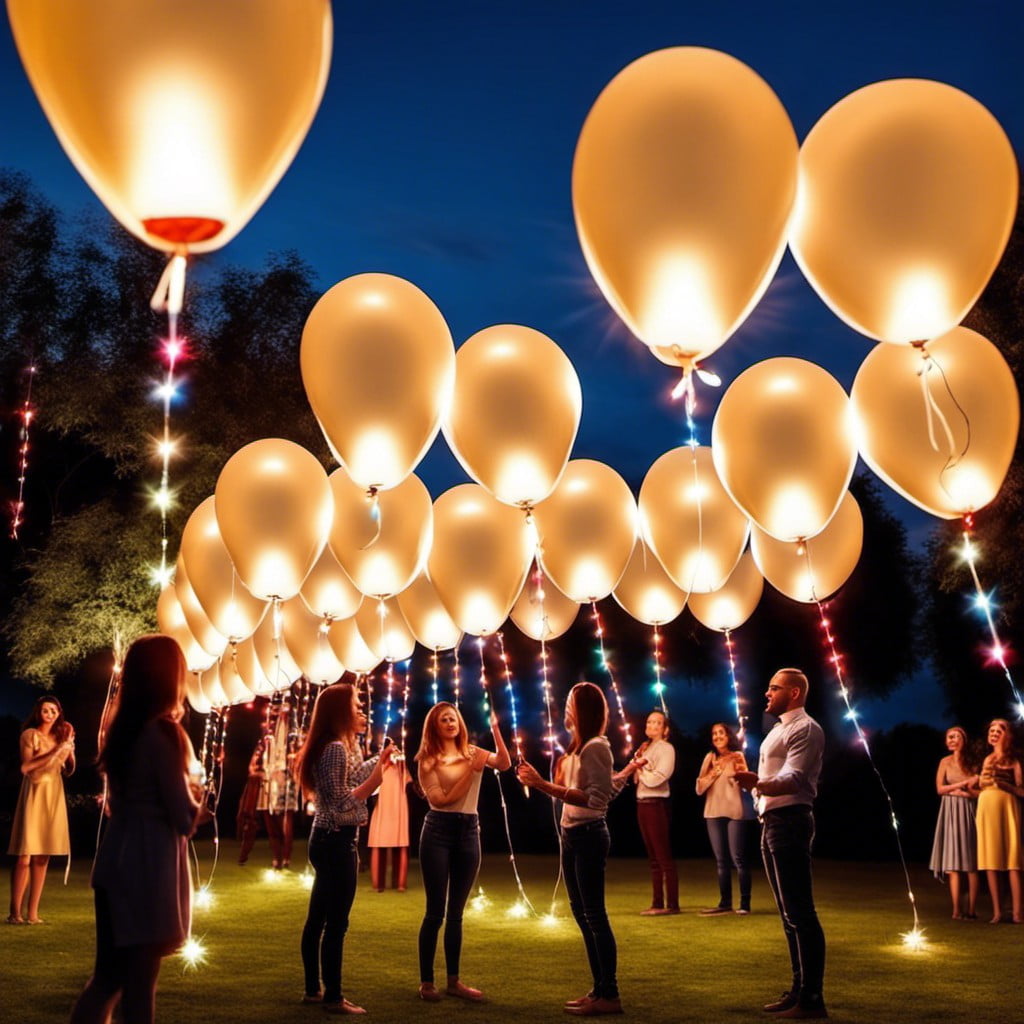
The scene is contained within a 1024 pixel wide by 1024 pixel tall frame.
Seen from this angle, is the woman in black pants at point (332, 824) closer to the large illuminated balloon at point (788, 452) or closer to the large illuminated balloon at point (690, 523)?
the large illuminated balloon at point (788, 452)

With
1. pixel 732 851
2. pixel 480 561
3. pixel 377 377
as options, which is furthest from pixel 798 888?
pixel 732 851

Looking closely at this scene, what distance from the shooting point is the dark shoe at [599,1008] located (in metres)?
5.14

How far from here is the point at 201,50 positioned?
8.84 feet

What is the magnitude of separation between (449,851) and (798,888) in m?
1.65

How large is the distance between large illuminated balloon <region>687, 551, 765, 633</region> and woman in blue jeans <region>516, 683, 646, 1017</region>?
8.31ft

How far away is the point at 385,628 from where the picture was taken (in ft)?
30.3

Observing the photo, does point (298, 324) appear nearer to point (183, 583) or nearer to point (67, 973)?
point (183, 583)

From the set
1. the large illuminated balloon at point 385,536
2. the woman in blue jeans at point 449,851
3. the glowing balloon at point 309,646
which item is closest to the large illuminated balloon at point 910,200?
the woman in blue jeans at point 449,851

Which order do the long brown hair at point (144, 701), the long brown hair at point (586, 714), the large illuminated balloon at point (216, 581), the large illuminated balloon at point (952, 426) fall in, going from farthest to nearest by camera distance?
the large illuminated balloon at point (216, 581)
the long brown hair at point (586, 714)
the large illuminated balloon at point (952, 426)
the long brown hair at point (144, 701)

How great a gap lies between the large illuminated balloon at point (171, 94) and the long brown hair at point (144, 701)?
126 centimetres

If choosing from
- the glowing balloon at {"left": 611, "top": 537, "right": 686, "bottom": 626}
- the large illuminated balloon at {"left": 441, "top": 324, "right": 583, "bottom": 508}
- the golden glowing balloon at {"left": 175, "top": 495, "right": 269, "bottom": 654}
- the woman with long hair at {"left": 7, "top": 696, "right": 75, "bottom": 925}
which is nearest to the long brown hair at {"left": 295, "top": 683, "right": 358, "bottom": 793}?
the large illuminated balloon at {"left": 441, "top": 324, "right": 583, "bottom": 508}

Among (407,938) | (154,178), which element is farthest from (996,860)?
(154,178)

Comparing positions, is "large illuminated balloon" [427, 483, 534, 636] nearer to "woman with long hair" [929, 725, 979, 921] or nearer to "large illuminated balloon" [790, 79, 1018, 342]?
"large illuminated balloon" [790, 79, 1018, 342]

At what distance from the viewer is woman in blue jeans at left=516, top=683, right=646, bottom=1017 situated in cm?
517
